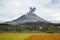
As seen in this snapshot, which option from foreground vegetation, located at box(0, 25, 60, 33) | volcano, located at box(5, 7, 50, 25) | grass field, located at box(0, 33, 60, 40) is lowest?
grass field, located at box(0, 33, 60, 40)

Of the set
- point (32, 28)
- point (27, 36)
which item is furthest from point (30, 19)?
point (27, 36)

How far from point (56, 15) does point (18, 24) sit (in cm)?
57

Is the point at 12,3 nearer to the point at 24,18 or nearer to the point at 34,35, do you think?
the point at 24,18

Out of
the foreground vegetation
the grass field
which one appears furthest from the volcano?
the grass field

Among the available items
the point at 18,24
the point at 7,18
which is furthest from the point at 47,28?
the point at 7,18

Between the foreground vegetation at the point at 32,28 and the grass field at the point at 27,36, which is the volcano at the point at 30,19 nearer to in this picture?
the foreground vegetation at the point at 32,28

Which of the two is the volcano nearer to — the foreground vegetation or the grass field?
the foreground vegetation

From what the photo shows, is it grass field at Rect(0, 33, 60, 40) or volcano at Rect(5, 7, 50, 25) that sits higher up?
volcano at Rect(5, 7, 50, 25)

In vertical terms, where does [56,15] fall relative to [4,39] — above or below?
above

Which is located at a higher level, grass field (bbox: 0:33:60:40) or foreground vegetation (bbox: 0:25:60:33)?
foreground vegetation (bbox: 0:25:60:33)

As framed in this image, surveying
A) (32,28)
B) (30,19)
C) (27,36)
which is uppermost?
(30,19)

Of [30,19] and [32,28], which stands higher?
[30,19]

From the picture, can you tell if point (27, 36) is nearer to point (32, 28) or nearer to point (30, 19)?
point (32, 28)

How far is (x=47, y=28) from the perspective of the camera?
257 centimetres
